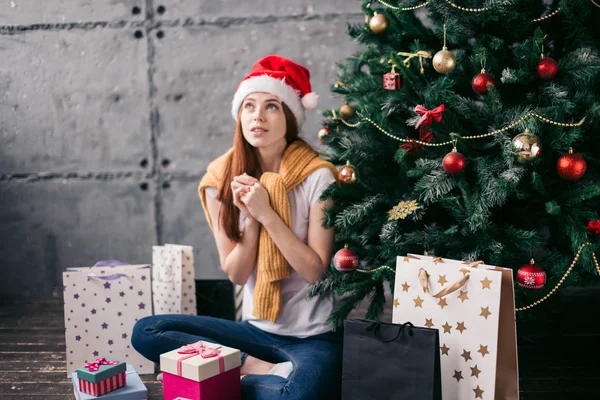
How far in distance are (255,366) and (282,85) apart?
99 centimetres

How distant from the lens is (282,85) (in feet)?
7.02

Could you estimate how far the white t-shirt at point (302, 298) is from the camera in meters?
2.14

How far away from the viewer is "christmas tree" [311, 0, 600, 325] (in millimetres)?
1736

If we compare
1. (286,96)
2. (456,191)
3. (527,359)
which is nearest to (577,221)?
(456,191)

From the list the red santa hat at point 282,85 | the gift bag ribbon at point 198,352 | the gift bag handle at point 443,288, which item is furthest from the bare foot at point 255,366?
the red santa hat at point 282,85

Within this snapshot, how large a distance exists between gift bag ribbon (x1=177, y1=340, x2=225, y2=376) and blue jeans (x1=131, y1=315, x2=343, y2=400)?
143mm

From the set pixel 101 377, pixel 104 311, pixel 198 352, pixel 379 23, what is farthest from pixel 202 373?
pixel 379 23

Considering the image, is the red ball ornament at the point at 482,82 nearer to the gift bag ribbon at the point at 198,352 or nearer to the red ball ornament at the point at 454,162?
the red ball ornament at the point at 454,162

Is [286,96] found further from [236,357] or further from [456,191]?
[236,357]

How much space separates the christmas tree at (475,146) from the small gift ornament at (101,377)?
0.69 m

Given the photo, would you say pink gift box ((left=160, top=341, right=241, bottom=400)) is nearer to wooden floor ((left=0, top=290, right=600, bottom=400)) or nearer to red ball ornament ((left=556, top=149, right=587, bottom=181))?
wooden floor ((left=0, top=290, right=600, bottom=400))

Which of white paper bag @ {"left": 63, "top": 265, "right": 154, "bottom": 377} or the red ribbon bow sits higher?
the red ribbon bow

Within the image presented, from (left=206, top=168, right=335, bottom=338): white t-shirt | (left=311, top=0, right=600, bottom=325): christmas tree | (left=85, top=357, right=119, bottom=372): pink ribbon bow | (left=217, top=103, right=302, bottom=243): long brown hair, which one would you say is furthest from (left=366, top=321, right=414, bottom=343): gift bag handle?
(left=85, top=357, right=119, bottom=372): pink ribbon bow

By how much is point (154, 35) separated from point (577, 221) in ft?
8.41
